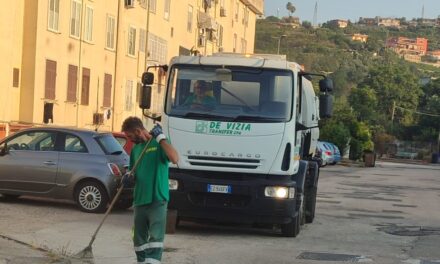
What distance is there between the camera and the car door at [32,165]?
13.8 meters

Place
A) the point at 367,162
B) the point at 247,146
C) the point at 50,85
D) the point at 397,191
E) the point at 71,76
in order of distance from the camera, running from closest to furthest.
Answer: the point at 247,146 < the point at 397,191 < the point at 50,85 < the point at 71,76 < the point at 367,162

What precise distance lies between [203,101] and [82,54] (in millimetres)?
20633

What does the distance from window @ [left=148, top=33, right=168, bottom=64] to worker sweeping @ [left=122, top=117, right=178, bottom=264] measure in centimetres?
3234

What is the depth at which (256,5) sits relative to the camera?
65.2 meters

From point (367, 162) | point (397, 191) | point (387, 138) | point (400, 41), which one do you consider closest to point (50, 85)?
point (397, 191)

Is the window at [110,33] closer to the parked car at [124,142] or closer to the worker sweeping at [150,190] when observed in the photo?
A: the parked car at [124,142]

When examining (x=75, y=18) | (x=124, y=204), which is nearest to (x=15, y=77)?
(x=75, y=18)

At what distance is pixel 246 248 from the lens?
11.0m

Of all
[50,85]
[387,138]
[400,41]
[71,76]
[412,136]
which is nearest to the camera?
[50,85]

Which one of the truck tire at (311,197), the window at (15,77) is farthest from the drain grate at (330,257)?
the window at (15,77)

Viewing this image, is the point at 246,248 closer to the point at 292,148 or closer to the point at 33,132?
the point at 292,148

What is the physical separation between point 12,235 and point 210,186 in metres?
3.18

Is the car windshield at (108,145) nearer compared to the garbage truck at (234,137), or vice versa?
the garbage truck at (234,137)

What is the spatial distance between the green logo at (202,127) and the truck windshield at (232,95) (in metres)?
0.11
